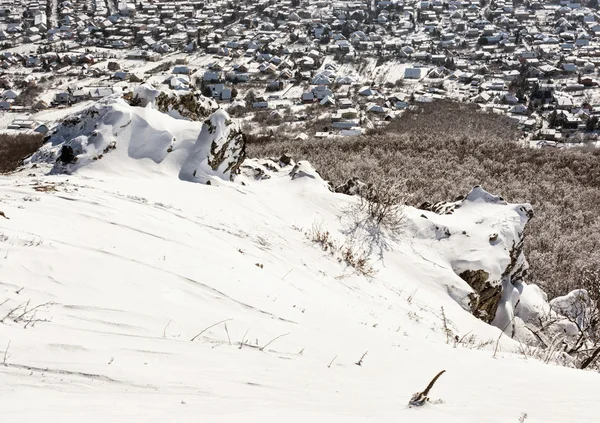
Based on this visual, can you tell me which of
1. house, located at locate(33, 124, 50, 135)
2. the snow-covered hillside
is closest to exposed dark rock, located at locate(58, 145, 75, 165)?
the snow-covered hillside

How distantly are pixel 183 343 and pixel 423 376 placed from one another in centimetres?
234

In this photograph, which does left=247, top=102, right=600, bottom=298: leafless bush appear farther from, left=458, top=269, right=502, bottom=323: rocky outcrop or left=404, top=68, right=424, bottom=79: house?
left=404, top=68, right=424, bottom=79: house

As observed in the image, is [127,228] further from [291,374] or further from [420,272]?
[420,272]

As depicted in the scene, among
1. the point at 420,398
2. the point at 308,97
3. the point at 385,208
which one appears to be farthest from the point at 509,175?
the point at 308,97

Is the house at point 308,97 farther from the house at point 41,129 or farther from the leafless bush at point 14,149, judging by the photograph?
the leafless bush at point 14,149

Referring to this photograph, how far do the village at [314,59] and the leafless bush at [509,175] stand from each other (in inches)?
505

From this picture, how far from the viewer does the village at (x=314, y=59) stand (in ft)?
158

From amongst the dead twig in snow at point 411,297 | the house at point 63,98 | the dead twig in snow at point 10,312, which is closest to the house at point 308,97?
the house at point 63,98

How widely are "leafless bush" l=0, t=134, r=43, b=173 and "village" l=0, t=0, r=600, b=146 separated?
8036 mm

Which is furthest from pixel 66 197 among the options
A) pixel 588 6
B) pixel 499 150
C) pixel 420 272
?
pixel 588 6

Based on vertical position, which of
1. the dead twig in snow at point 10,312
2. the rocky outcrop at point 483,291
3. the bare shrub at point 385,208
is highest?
the dead twig in snow at point 10,312

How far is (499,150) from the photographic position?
26188mm

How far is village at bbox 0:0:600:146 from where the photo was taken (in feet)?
158

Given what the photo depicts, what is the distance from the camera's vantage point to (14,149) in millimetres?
27656
